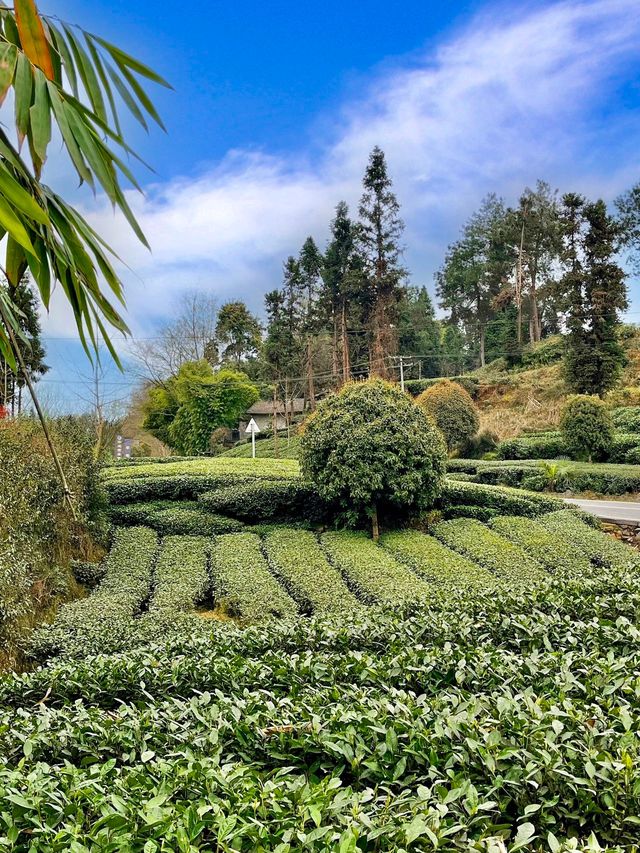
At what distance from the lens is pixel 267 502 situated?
9.28m

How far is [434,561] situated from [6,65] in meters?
5.99

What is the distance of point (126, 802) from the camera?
1439 millimetres

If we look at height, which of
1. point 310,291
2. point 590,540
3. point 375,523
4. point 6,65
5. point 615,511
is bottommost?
point 615,511

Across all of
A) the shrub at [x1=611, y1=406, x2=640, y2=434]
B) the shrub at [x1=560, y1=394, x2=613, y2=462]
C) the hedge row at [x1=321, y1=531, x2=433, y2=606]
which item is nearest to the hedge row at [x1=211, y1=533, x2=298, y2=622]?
the hedge row at [x1=321, y1=531, x2=433, y2=606]

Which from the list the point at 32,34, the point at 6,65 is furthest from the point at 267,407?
the point at 6,65

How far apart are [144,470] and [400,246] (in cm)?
2229

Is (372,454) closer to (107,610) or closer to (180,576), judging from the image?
(180,576)

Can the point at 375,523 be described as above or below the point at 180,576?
above

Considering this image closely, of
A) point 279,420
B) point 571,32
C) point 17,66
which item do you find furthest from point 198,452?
point 17,66

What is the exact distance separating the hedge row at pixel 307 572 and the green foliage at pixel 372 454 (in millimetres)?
872

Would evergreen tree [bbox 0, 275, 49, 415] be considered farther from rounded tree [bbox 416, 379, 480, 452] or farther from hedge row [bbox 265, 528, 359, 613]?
rounded tree [bbox 416, 379, 480, 452]

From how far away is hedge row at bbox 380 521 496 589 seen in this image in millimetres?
5647

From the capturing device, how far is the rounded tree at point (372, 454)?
786 cm

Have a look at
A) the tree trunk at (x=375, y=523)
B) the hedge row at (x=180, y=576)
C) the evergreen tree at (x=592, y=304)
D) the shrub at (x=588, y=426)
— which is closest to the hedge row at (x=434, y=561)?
the tree trunk at (x=375, y=523)
